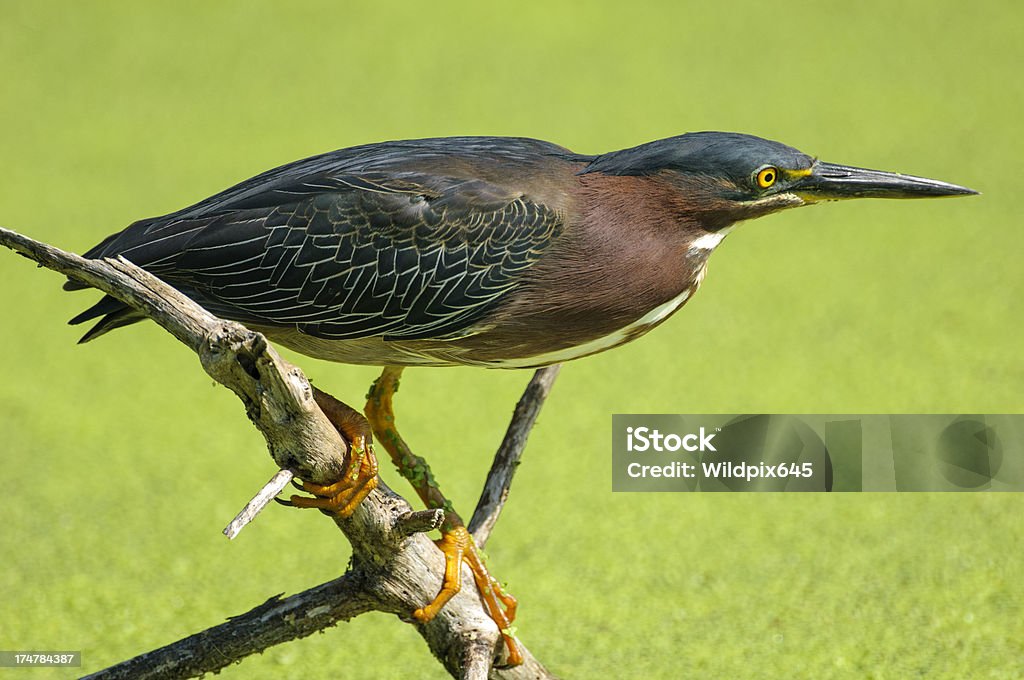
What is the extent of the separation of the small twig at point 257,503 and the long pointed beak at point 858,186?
2.08ft

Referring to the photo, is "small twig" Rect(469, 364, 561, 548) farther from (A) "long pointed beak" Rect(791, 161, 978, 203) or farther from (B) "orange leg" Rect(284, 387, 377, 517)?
(A) "long pointed beak" Rect(791, 161, 978, 203)

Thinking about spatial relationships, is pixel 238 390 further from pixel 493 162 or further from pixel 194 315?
pixel 493 162

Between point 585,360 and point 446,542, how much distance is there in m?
1.29

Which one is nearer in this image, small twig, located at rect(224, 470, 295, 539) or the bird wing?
small twig, located at rect(224, 470, 295, 539)

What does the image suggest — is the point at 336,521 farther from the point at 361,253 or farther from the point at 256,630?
the point at 361,253

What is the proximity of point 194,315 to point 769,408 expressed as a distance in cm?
157

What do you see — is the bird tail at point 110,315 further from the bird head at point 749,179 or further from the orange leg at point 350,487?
the bird head at point 749,179

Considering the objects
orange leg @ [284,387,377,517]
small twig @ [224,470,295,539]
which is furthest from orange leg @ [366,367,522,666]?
small twig @ [224,470,295,539]

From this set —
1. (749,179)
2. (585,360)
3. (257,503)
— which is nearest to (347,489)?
(257,503)

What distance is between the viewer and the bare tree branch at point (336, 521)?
3.79 ft

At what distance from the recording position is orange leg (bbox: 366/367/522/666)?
142 cm

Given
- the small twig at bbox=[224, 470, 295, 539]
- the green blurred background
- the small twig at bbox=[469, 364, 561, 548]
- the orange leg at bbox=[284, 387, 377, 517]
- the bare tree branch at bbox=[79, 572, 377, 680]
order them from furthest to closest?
the green blurred background → the small twig at bbox=[469, 364, 561, 548] → the bare tree branch at bbox=[79, 572, 377, 680] → the orange leg at bbox=[284, 387, 377, 517] → the small twig at bbox=[224, 470, 295, 539]

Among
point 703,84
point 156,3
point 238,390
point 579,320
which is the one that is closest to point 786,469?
point 579,320

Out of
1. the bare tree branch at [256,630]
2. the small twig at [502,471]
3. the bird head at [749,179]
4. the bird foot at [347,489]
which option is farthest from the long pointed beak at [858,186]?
the bare tree branch at [256,630]
